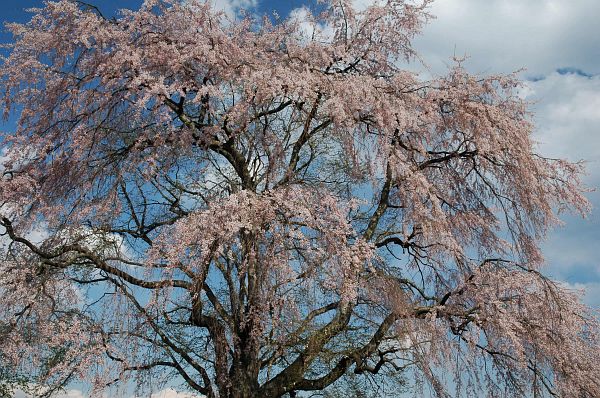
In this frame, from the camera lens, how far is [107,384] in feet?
24.8

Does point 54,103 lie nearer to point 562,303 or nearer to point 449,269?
point 449,269

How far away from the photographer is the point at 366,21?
9.42 m

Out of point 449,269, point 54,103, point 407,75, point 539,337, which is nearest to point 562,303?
point 539,337

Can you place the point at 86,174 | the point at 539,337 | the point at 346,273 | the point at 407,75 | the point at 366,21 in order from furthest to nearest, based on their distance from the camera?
the point at 366,21, the point at 407,75, the point at 86,174, the point at 539,337, the point at 346,273

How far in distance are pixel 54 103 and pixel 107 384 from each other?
374 centimetres

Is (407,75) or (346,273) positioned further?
(407,75)

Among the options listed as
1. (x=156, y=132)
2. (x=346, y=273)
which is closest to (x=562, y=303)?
(x=346, y=273)

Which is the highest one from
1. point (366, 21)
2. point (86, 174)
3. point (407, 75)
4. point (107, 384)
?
point (366, 21)

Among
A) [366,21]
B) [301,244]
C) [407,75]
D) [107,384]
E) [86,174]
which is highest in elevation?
[366,21]

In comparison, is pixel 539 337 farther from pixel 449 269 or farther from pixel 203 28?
pixel 203 28

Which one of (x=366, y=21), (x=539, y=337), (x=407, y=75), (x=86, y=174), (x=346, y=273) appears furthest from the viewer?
(x=366, y=21)

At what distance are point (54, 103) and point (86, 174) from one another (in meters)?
1.10

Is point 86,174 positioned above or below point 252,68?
below

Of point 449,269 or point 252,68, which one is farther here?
point 449,269
